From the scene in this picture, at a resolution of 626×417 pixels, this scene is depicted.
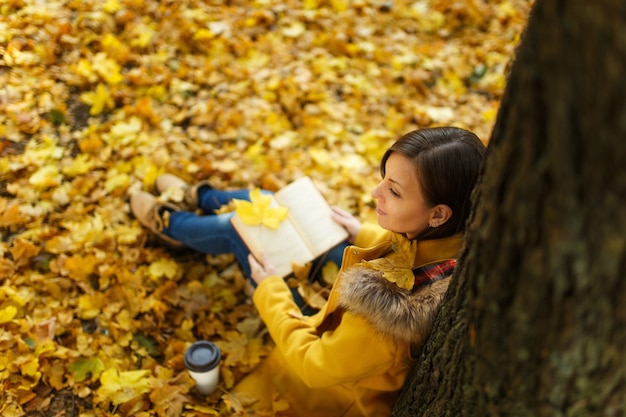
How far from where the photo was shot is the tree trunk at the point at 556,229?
2.05 ft

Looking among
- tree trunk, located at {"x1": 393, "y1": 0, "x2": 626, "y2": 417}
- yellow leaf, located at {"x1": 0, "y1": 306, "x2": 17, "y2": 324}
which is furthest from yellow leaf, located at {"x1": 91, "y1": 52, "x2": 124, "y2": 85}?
tree trunk, located at {"x1": 393, "y1": 0, "x2": 626, "y2": 417}

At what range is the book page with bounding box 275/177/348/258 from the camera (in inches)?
84.9

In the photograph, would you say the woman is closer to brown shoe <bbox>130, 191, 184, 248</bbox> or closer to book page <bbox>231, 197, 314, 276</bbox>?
book page <bbox>231, 197, 314, 276</bbox>

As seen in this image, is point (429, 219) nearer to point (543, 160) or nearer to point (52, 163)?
point (543, 160)

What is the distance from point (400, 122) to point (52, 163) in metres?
2.12

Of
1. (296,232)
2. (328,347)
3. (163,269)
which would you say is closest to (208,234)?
(163,269)

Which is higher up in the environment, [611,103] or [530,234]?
[611,103]

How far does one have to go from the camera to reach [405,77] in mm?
3604

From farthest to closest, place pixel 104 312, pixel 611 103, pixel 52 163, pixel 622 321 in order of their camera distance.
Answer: pixel 52 163 < pixel 104 312 < pixel 622 321 < pixel 611 103

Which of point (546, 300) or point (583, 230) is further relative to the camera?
point (546, 300)

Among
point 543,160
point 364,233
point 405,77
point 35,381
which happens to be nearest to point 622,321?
point 543,160

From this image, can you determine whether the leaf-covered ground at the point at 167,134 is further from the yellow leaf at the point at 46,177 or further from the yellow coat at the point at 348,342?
the yellow coat at the point at 348,342

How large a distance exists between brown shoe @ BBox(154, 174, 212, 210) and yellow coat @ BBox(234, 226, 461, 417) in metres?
0.89

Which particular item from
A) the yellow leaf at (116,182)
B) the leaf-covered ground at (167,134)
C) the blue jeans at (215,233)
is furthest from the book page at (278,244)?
the yellow leaf at (116,182)
